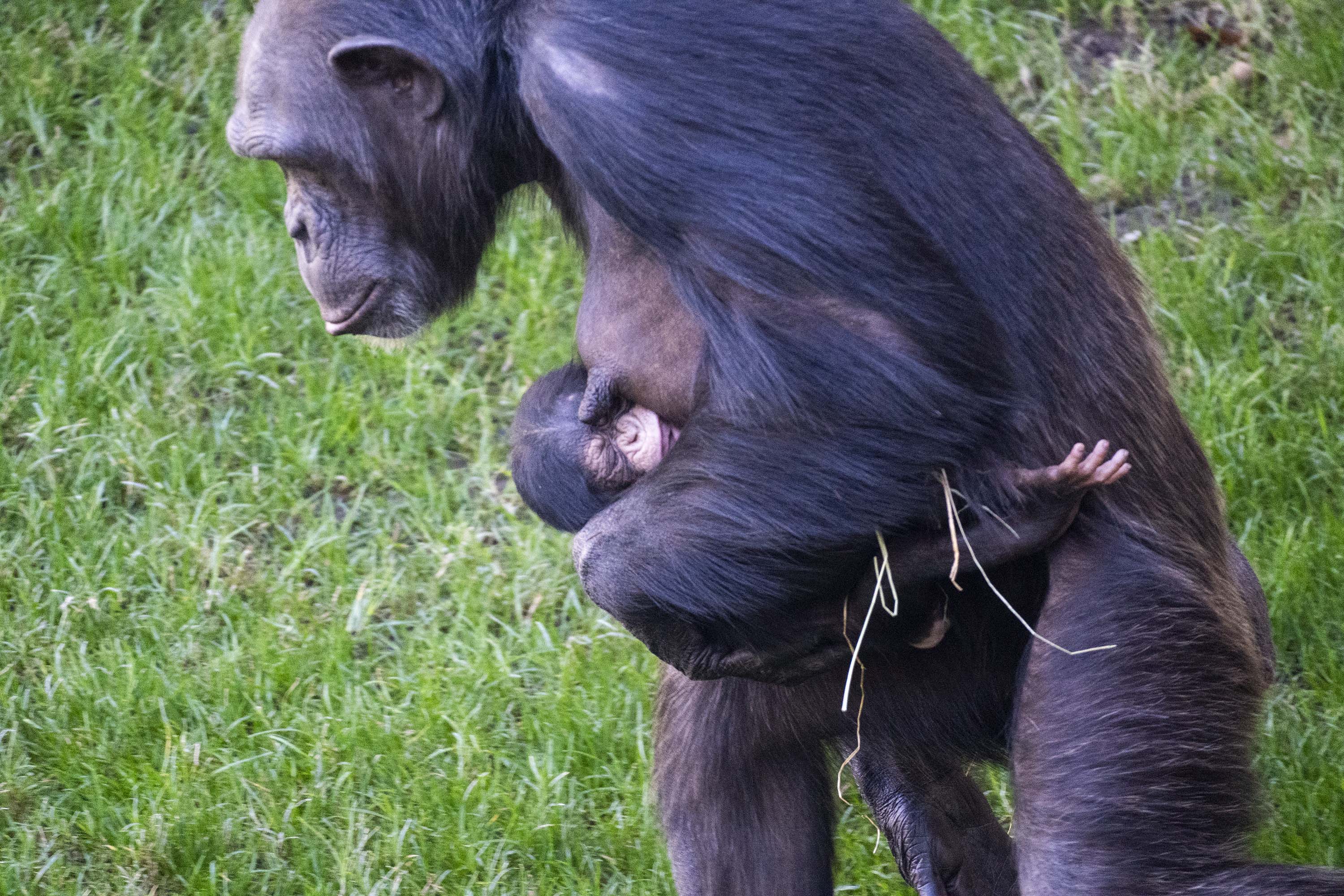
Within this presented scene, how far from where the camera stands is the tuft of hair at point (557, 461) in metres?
3.67

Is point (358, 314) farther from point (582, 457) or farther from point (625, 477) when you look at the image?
point (625, 477)

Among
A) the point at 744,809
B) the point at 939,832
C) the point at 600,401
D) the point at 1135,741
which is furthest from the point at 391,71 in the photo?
the point at 939,832

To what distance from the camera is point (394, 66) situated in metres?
3.56

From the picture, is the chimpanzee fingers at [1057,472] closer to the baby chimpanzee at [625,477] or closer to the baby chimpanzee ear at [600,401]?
the baby chimpanzee at [625,477]

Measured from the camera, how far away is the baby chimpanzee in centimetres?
302

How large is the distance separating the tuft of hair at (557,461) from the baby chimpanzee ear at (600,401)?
1.8 inches

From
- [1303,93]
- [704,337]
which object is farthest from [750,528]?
[1303,93]

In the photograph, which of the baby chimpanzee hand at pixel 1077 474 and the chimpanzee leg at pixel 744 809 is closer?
the baby chimpanzee hand at pixel 1077 474

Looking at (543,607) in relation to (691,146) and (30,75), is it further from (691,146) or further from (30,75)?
(30,75)

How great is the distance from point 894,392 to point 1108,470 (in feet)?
1.40

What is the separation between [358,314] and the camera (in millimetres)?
3975

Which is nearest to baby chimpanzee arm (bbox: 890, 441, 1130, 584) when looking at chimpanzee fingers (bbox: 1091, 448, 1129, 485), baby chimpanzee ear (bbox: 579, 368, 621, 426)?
chimpanzee fingers (bbox: 1091, 448, 1129, 485)

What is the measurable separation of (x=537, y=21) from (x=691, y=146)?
1.69ft

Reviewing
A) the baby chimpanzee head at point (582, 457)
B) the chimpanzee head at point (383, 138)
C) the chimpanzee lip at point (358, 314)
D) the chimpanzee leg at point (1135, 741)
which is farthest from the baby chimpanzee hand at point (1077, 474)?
the chimpanzee lip at point (358, 314)
